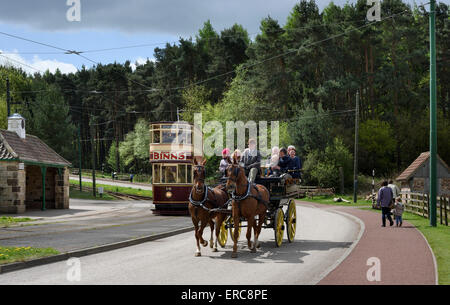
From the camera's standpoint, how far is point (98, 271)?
10516mm

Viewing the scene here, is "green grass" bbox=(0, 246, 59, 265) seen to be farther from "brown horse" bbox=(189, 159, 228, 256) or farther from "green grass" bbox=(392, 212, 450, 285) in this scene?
"green grass" bbox=(392, 212, 450, 285)

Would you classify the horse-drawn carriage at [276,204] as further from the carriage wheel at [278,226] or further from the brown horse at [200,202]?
the brown horse at [200,202]

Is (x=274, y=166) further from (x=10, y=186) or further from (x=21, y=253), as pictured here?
(x=10, y=186)

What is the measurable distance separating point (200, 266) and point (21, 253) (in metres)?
4.70

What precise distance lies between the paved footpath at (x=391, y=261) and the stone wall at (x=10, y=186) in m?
22.3

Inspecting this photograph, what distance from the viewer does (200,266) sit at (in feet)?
36.2

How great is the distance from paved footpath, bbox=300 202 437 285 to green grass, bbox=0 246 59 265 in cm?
686

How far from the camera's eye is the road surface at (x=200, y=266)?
9.45 metres

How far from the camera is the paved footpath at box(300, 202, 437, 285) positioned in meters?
9.27

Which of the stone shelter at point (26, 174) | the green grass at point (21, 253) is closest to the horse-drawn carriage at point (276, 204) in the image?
the green grass at point (21, 253)
